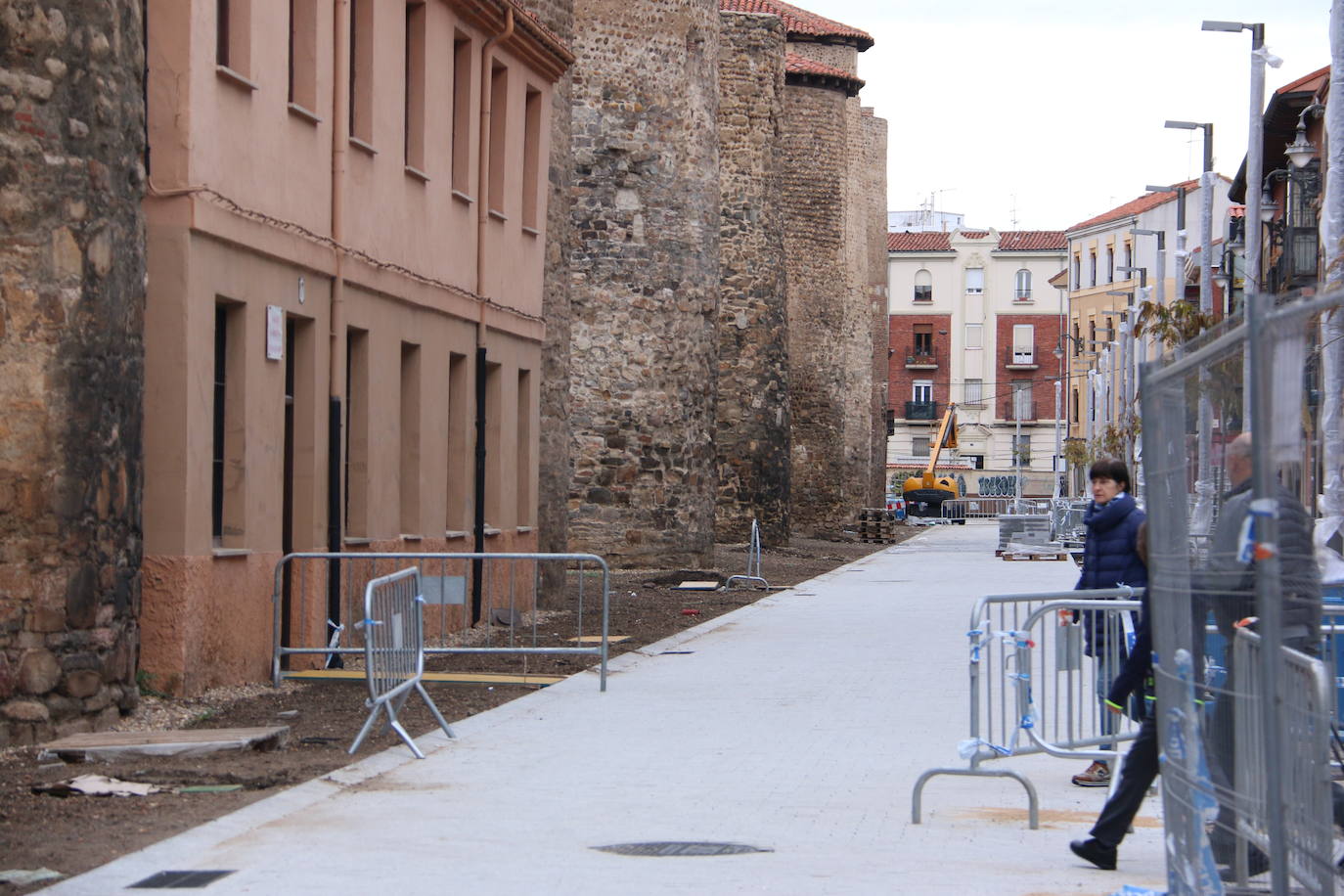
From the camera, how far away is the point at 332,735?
12.7 metres

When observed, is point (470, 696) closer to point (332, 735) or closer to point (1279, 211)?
point (332, 735)

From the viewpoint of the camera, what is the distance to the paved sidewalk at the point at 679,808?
26.5 feet

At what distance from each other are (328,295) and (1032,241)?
108 meters

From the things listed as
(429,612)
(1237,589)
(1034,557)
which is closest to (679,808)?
(1237,589)

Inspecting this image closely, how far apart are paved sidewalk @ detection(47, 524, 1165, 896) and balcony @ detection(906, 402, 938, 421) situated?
10323cm

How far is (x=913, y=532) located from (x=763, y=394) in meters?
25.8

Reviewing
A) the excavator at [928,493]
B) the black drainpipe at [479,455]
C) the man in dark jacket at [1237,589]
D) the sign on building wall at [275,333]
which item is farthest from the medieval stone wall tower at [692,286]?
the excavator at [928,493]

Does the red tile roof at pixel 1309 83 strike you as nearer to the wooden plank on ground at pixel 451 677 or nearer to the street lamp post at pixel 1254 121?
the street lamp post at pixel 1254 121

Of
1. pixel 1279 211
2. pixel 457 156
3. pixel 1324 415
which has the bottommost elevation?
pixel 1324 415

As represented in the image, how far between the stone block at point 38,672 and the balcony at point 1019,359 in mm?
110208

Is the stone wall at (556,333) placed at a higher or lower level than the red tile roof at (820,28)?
lower

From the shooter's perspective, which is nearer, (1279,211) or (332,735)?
(332,735)

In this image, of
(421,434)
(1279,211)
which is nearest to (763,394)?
(1279,211)

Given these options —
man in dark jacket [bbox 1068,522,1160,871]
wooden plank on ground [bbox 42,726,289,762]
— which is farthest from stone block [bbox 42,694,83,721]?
man in dark jacket [bbox 1068,522,1160,871]
